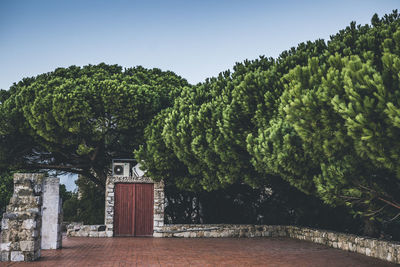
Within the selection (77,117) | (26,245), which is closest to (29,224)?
(26,245)

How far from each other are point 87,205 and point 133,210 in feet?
14.0

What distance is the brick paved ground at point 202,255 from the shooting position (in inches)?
383

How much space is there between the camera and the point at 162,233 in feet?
56.1

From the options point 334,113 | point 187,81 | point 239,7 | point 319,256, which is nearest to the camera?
point 334,113

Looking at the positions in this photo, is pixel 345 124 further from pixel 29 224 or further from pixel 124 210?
pixel 124 210

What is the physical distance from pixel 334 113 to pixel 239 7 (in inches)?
371

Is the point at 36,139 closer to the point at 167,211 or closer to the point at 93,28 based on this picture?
the point at 93,28

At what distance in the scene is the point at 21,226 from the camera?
9234 millimetres

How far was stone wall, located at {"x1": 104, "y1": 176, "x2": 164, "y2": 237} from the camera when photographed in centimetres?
1709

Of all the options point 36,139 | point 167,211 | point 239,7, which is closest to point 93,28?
point 36,139

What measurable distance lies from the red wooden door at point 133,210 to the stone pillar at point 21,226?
25.3 feet

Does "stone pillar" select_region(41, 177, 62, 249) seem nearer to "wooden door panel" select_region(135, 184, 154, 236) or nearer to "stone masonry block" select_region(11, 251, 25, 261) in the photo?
"stone masonry block" select_region(11, 251, 25, 261)

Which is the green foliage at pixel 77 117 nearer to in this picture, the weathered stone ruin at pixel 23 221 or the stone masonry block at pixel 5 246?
the weathered stone ruin at pixel 23 221

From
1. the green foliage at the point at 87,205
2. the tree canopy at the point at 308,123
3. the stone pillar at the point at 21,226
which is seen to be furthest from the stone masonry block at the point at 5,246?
the green foliage at the point at 87,205
